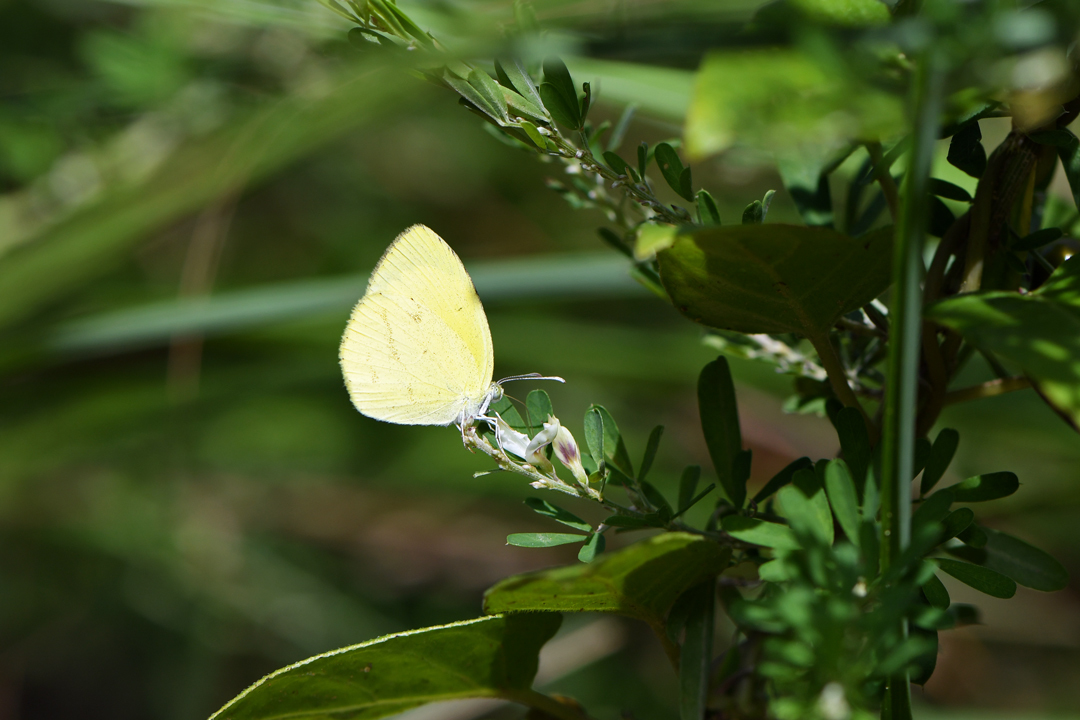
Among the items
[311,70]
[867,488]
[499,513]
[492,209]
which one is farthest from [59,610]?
[867,488]

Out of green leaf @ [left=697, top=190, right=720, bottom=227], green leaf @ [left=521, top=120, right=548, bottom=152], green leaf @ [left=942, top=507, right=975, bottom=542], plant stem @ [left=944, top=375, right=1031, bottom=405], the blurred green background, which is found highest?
green leaf @ [left=521, top=120, right=548, bottom=152]

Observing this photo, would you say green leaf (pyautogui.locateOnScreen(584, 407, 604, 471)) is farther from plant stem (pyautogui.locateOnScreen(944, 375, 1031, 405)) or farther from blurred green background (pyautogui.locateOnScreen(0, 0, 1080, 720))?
blurred green background (pyautogui.locateOnScreen(0, 0, 1080, 720))

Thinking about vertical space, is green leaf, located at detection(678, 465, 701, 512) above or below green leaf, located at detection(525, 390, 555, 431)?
below

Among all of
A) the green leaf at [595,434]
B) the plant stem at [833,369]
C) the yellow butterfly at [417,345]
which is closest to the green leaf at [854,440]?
the plant stem at [833,369]

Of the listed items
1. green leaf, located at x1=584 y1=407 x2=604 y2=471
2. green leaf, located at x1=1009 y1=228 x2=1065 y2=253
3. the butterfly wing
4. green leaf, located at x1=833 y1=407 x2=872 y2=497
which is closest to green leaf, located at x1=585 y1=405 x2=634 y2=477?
green leaf, located at x1=584 y1=407 x2=604 y2=471

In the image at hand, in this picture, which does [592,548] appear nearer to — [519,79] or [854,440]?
[854,440]

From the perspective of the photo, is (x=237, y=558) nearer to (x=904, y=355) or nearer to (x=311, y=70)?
(x=311, y=70)
